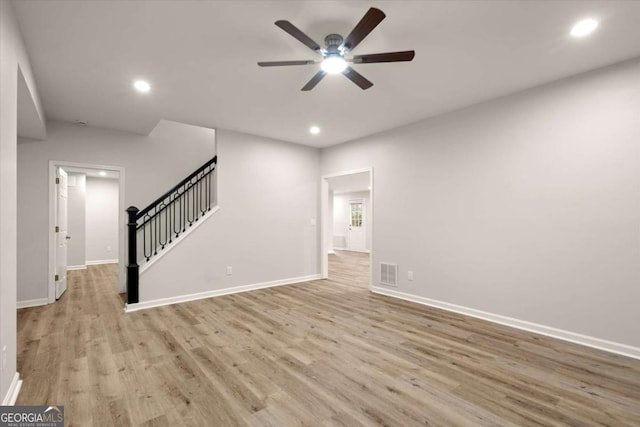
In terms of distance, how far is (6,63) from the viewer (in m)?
1.91

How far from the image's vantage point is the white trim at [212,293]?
13.6 ft

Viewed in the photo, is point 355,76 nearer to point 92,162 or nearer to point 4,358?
point 4,358

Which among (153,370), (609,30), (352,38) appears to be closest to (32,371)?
(153,370)

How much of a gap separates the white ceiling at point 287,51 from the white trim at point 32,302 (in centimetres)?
272

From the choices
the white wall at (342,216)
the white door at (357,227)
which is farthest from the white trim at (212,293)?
the white wall at (342,216)

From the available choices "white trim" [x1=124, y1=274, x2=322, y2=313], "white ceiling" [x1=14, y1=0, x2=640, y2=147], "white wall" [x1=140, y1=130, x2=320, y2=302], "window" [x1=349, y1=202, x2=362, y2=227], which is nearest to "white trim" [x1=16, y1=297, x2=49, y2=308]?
"white trim" [x1=124, y1=274, x2=322, y2=313]

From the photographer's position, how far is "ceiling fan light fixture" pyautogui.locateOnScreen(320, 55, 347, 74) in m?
2.42

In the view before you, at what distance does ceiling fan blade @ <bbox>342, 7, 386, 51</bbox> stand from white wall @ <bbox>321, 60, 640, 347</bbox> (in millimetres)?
2472

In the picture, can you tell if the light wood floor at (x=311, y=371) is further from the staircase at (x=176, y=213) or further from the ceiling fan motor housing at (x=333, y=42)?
the ceiling fan motor housing at (x=333, y=42)

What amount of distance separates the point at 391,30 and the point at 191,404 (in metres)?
3.15

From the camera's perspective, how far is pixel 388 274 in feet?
16.3

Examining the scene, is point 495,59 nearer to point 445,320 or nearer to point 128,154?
point 445,320

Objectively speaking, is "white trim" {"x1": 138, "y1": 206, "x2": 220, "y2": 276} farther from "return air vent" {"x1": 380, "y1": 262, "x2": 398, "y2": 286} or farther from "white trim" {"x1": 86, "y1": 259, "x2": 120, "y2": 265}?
"white trim" {"x1": 86, "y1": 259, "x2": 120, "y2": 265}

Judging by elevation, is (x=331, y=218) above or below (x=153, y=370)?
above
